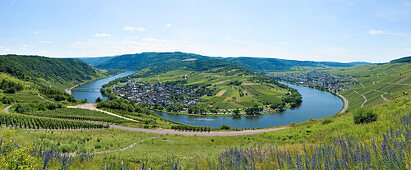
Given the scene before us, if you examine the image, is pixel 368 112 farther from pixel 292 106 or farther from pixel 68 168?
pixel 292 106

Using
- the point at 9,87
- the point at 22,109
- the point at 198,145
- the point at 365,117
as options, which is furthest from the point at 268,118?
the point at 9,87

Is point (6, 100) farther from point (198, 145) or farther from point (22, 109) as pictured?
point (198, 145)

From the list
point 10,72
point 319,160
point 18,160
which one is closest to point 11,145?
point 18,160

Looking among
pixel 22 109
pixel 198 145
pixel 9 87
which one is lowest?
pixel 22 109

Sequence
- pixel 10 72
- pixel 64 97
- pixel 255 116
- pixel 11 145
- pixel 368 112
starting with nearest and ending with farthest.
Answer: pixel 11 145, pixel 368 112, pixel 64 97, pixel 255 116, pixel 10 72

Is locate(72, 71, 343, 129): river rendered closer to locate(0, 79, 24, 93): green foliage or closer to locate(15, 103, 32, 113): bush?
locate(15, 103, 32, 113): bush

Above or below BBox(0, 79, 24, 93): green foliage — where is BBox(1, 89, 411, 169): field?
above

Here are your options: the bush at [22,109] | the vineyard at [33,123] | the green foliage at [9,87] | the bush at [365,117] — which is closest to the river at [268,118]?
the vineyard at [33,123]

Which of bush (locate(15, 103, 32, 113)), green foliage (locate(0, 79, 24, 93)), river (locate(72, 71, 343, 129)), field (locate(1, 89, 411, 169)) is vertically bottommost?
river (locate(72, 71, 343, 129))

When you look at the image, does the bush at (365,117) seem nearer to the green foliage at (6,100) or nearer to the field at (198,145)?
the field at (198,145)

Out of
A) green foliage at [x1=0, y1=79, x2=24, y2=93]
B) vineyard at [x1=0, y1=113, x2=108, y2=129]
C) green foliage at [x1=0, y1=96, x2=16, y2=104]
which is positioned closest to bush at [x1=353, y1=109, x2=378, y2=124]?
vineyard at [x1=0, y1=113, x2=108, y2=129]

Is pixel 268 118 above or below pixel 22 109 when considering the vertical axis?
below
